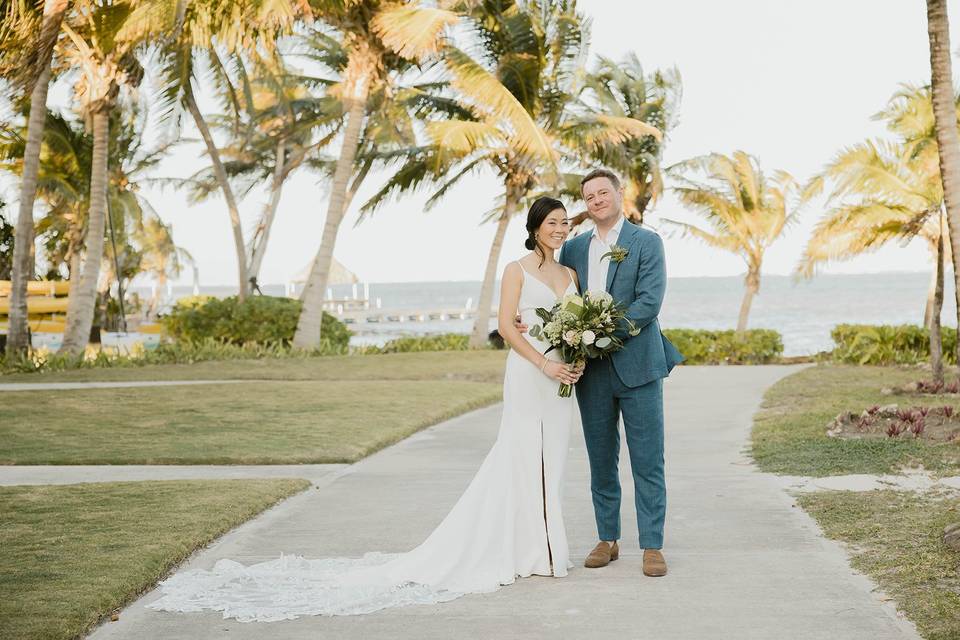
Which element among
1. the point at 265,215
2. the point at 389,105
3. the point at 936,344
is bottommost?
the point at 936,344

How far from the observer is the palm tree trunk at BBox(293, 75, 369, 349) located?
70.8ft

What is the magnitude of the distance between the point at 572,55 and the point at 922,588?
20.8 metres

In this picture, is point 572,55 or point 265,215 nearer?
point 572,55

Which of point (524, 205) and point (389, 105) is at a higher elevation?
point (389, 105)

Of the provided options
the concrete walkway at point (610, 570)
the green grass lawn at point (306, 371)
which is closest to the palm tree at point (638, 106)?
the green grass lawn at point (306, 371)

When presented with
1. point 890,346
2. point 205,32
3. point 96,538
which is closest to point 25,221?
point 205,32

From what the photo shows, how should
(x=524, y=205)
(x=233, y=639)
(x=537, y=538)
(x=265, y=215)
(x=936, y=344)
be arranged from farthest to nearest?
(x=265, y=215), (x=524, y=205), (x=936, y=344), (x=537, y=538), (x=233, y=639)

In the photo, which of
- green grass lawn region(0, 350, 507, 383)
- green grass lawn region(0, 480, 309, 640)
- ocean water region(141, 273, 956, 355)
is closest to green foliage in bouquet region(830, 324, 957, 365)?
green grass lawn region(0, 350, 507, 383)

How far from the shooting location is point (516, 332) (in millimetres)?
5559

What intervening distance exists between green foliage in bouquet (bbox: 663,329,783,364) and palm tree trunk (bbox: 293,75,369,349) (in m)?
8.05

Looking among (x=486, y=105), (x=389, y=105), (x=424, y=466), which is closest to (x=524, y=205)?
(x=389, y=105)

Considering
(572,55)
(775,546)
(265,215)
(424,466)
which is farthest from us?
(265,215)

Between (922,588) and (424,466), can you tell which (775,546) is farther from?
(424,466)

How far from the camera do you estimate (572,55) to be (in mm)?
24188
